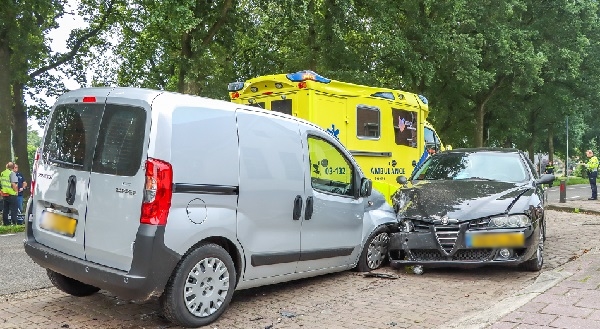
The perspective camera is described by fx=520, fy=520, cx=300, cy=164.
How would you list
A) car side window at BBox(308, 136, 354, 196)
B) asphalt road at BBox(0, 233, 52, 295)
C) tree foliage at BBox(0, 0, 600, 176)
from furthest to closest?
tree foliage at BBox(0, 0, 600, 176) < asphalt road at BBox(0, 233, 52, 295) < car side window at BBox(308, 136, 354, 196)

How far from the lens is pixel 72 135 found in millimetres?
Result: 4605

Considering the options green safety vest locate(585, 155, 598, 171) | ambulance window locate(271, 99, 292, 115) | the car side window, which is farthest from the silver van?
green safety vest locate(585, 155, 598, 171)

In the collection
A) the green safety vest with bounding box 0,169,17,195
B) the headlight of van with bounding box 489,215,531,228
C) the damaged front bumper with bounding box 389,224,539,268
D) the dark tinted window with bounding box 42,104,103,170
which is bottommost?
the damaged front bumper with bounding box 389,224,539,268

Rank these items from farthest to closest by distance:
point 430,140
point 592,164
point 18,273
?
point 592,164, point 430,140, point 18,273

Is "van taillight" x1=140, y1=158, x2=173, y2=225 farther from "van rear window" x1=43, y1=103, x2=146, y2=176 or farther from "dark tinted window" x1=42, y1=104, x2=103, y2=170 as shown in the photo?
"dark tinted window" x1=42, y1=104, x2=103, y2=170

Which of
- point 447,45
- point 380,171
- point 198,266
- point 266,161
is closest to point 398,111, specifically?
point 380,171

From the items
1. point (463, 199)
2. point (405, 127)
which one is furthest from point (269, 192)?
point (405, 127)

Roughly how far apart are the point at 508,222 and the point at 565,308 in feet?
5.38

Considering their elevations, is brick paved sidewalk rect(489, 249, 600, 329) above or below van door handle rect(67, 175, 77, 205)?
below

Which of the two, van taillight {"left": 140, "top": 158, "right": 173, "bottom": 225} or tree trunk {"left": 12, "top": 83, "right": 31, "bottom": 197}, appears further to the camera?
tree trunk {"left": 12, "top": 83, "right": 31, "bottom": 197}

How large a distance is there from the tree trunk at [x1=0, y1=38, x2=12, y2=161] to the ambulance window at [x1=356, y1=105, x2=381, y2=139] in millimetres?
12649

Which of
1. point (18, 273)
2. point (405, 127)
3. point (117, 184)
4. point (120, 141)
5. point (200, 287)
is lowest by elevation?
point (18, 273)

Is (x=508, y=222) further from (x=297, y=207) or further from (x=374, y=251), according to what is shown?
(x=297, y=207)

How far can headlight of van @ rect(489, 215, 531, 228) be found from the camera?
591 centimetres
